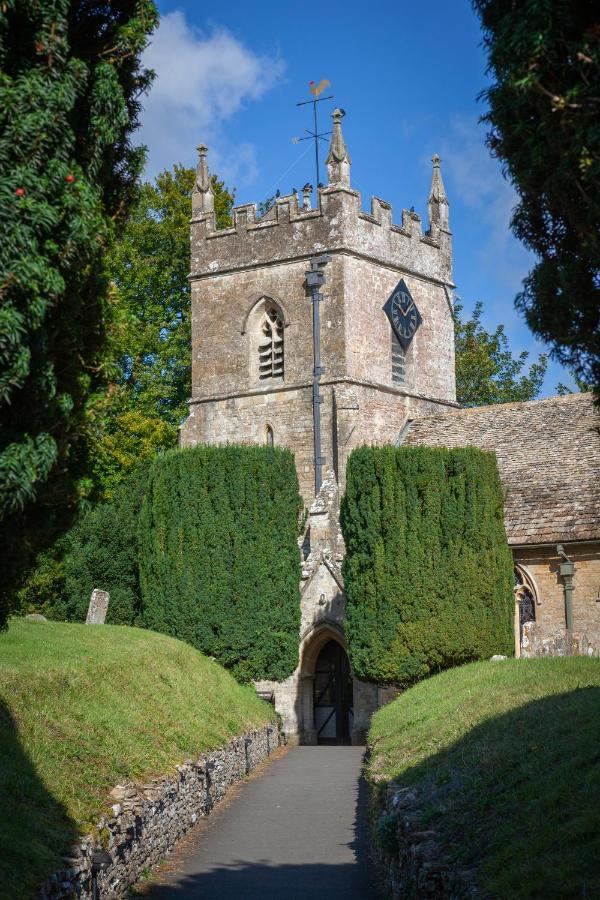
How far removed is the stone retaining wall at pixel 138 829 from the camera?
432 inches

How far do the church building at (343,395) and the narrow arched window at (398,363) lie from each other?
0.04 metres

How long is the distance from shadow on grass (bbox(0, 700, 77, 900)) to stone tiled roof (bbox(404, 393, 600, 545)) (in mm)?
16814

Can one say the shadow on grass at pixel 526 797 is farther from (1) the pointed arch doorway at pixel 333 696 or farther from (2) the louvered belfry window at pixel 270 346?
(2) the louvered belfry window at pixel 270 346

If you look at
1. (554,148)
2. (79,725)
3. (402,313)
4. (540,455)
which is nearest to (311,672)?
(540,455)

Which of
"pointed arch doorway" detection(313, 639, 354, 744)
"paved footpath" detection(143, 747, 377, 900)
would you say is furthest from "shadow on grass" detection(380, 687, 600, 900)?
"pointed arch doorway" detection(313, 639, 354, 744)

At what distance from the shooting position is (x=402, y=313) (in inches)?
1388

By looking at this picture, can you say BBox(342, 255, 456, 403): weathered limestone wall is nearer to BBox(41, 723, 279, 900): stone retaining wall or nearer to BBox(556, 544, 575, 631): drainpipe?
BBox(556, 544, 575, 631): drainpipe

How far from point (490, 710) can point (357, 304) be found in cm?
1968

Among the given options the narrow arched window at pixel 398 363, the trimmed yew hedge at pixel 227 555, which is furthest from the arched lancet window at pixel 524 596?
the narrow arched window at pixel 398 363

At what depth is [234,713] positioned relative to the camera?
22906mm

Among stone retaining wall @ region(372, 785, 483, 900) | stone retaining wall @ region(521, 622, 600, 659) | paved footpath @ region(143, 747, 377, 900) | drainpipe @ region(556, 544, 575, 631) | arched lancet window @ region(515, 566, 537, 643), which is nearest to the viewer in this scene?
stone retaining wall @ region(372, 785, 483, 900)

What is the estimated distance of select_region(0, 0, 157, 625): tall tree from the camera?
7699 mm

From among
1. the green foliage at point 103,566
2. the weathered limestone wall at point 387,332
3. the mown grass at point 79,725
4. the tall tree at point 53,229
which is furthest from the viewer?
the green foliage at point 103,566

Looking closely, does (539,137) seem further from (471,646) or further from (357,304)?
(357,304)
